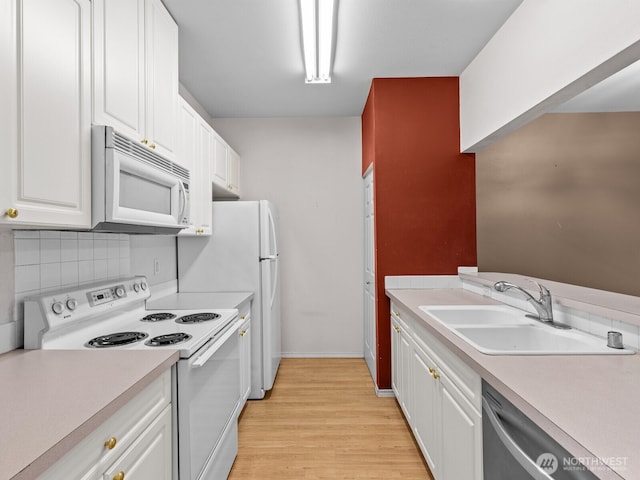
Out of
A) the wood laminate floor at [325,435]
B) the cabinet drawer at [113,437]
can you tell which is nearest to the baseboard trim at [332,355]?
the wood laminate floor at [325,435]

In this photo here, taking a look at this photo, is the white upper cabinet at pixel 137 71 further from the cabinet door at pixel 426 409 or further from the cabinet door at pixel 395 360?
the cabinet door at pixel 395 360

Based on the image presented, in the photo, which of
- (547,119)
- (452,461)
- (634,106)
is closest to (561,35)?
(634,106)

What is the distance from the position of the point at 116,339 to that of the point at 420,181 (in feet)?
7.95

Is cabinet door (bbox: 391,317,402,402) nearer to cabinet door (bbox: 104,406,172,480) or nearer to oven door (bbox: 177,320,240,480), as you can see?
oven door (bbox: 177,320,240,480)

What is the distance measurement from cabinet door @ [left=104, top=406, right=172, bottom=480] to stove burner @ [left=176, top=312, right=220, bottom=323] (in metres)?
0.65

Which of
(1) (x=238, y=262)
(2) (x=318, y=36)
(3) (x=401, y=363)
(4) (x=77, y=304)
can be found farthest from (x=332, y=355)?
(2) (x=318, y=36)

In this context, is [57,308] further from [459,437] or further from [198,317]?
[459,437]

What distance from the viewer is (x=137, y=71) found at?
1.73m

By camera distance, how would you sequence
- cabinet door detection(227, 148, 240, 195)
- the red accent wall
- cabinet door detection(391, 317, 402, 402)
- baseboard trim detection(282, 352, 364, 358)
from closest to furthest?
1. cabinet door detection(391, 317, 402, 402)
2. the red accent wall
3. cabinet door detection(227, 148, 240, 195)
4. baseboard trim detection(282, 352, 364, 358)

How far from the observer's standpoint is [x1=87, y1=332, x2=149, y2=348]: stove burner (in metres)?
1.54

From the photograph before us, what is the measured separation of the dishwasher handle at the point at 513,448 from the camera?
0.89 metres

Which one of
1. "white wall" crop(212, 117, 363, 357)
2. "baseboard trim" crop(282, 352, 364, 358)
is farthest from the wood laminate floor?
"white wall" crop(212, 117, 363, 357)

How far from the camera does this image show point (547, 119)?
2396mm

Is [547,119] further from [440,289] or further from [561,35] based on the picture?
[440,289]
